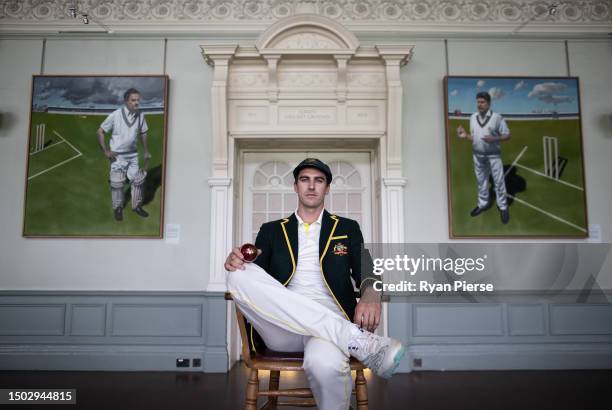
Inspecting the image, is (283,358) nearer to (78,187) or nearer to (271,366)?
(271,366)

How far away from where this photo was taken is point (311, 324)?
5.08ft

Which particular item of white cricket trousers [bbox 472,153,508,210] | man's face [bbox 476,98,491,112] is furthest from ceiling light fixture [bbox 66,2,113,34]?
white cricket trousers [bbox 472,153,508,210]

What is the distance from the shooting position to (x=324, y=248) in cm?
197

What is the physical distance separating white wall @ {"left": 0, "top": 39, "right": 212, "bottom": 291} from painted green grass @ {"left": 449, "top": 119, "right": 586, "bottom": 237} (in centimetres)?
238

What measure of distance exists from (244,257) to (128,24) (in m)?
3.51

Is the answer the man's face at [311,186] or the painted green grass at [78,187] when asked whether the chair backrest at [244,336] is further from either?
the painted green grass at [78,187]

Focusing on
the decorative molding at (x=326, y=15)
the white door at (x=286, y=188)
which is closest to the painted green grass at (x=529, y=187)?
the white door at (x=286, y=188)

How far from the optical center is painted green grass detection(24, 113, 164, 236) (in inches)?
154

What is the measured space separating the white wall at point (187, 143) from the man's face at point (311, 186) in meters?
2.16

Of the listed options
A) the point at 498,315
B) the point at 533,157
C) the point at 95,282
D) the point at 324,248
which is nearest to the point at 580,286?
the point at 498,315

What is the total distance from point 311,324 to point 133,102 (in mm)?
3334

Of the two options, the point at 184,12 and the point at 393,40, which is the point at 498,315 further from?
the point at 184,12

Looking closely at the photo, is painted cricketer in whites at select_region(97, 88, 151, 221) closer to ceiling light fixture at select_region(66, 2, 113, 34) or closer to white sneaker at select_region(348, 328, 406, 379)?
ceiling light fixture at select_region(66, 2, 113, 34)

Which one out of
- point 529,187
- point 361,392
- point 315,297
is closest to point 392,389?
point 361,392
